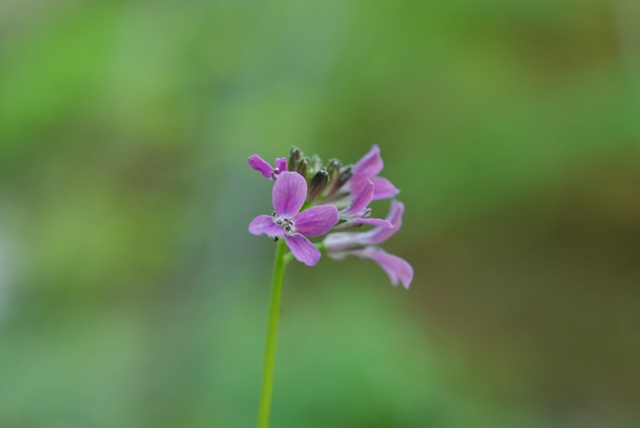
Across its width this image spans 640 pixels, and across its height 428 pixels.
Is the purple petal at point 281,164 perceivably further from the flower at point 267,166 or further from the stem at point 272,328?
the stem at point 272,328

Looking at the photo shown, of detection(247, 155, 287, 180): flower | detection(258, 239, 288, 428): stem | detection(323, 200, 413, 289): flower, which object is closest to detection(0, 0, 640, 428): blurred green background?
detection(323, 200, 413, 289): flower

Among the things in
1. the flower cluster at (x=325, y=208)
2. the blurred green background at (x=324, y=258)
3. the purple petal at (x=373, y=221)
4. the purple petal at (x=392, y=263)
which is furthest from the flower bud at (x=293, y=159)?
the blurred green background at (x=324, y=258)

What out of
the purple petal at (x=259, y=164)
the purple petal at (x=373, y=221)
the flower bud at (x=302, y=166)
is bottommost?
the purple petal at (x=373, y=221)

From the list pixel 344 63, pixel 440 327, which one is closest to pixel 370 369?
pixel 440 327

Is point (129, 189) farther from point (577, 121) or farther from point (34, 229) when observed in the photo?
point (577, 121)

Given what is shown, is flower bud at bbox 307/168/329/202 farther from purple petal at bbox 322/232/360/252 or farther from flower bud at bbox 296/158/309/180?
purple petal at bbox 322/232/360/252

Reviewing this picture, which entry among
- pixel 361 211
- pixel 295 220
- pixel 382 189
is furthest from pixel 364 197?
pixel 382 189

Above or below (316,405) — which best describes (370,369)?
above
